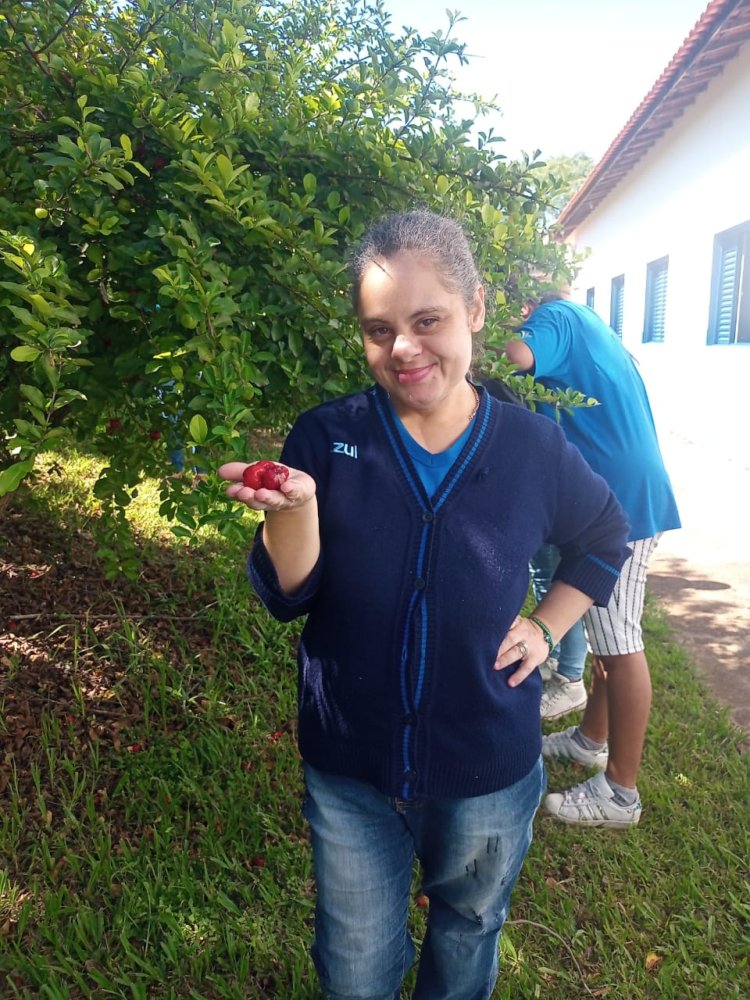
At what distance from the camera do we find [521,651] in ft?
5.20

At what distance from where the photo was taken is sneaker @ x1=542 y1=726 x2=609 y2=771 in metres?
3.18

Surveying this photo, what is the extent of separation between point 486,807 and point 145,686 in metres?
2.05

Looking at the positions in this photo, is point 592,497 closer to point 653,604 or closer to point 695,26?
point 653,604

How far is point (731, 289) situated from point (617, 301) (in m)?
6.53

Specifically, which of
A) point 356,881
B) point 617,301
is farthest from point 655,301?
point 356,881

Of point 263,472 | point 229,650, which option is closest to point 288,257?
point 263,472

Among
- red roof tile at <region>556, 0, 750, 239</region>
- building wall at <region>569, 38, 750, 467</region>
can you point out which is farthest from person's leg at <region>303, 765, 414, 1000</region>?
building wall at <region>569, 38, 750, 467</region>

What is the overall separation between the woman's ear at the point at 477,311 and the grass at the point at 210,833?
689 mm

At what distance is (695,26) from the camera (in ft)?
22.6

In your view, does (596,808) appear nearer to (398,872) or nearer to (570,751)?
(570,751)

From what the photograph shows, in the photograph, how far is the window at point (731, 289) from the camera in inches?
318

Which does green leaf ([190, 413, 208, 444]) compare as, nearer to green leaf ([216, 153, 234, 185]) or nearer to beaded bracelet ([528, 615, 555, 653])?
green leaf ([216, 153, 234, 185])

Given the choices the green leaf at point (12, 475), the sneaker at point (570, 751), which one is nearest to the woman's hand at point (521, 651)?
the green leaf at point (12, 475)

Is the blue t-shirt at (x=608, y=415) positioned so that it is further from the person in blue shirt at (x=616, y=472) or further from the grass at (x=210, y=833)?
the grass at (x=210, y=833)
